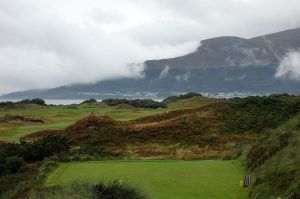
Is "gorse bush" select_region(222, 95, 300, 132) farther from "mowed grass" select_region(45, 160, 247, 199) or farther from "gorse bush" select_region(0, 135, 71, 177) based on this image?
"mowed grass" select_region(45, 160, 247, 199)

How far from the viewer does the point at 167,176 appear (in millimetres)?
23312

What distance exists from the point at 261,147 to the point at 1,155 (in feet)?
46.6

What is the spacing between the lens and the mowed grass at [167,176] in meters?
19.6

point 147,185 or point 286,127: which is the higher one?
point 286,127

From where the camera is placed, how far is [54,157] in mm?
30406

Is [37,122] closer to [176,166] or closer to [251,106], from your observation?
[251,106]

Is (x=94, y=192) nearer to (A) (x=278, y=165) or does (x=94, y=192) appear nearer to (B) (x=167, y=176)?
(A) (x=278, y=165)

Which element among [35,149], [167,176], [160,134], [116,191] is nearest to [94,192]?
[116,191]

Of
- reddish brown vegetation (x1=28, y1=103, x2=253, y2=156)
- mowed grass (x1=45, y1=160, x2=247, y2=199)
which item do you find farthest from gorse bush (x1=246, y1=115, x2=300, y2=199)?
reddish brown vegetation (x1=28, y1=103, x2=253, y2=156)

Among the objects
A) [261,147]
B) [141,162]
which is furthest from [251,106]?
[261,147]

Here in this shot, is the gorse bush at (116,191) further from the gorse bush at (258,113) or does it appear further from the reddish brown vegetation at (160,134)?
the gorse bush at (258,113)

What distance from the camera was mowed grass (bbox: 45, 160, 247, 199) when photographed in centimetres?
1956

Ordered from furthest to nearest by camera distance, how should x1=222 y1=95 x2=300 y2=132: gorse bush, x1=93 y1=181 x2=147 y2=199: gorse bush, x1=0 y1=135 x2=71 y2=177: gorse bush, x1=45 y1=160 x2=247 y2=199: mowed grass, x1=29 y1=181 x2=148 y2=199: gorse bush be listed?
x1=222 y1=95 x2=300 y2=132: gorse bush → x1=0 y1=135 x2=71 y2=177: gorse bush → x1=45 y1=160 x2=247 y2=199: mowed grass → x1=93 y1=181 x2=147 y2=199: gorse bush → x1=29 y1=181 x2=148 y2=199: gorse bush

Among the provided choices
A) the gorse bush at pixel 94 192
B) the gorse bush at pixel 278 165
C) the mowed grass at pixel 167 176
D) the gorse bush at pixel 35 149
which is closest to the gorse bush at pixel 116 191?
the gorse bush at pixel 94 192
